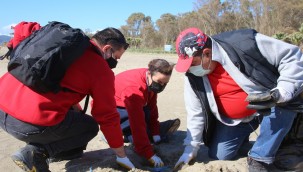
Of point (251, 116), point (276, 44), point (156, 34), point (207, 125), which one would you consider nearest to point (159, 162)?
point (207, 125)

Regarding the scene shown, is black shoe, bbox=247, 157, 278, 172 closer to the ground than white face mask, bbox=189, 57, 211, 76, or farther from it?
closer to the ground

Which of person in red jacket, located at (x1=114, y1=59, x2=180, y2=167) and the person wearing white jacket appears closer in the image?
the person wearing white jacket

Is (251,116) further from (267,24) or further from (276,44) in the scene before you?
(267,24)

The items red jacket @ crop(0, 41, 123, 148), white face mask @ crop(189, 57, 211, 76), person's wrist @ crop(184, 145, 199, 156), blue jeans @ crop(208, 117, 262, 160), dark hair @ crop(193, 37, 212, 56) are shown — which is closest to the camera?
red jacket @ crop(0, 41, 123, 148)

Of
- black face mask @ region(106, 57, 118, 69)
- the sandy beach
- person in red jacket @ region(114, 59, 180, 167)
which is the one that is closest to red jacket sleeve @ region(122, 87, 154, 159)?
person in red jacket @ region(114, 59, 180, 167)

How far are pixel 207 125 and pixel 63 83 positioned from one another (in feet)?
4.67

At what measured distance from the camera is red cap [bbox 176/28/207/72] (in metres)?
2.88

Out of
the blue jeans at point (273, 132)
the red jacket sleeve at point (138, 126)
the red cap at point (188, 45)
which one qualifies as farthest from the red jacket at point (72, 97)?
the blue jeans at point (273, 132)

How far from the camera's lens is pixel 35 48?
253 cm

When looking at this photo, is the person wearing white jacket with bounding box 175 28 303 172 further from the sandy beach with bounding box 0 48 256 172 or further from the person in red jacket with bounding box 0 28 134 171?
the person in red jacket with bounding box 0 28 134 171

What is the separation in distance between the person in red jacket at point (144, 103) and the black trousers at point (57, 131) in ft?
1.29

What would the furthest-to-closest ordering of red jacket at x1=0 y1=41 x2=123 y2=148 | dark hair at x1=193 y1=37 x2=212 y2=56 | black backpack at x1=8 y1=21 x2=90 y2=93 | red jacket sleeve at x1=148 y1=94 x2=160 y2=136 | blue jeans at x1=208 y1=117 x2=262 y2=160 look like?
red jacket sleeve at x1=148 y1=94 x2=160 y2=136
blue jeans at x1=208 y1=117 x2=262 y2=160
dark hair at x1=193 y1=37 x2=212 y2=56
red jacket at x1=0 y1=41 x2=123 y2=148
black backpack at x1=8 y1=21 x2=90 y2=93

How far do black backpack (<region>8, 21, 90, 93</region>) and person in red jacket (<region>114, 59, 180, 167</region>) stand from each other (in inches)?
36.7

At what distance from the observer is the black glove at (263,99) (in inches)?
108
